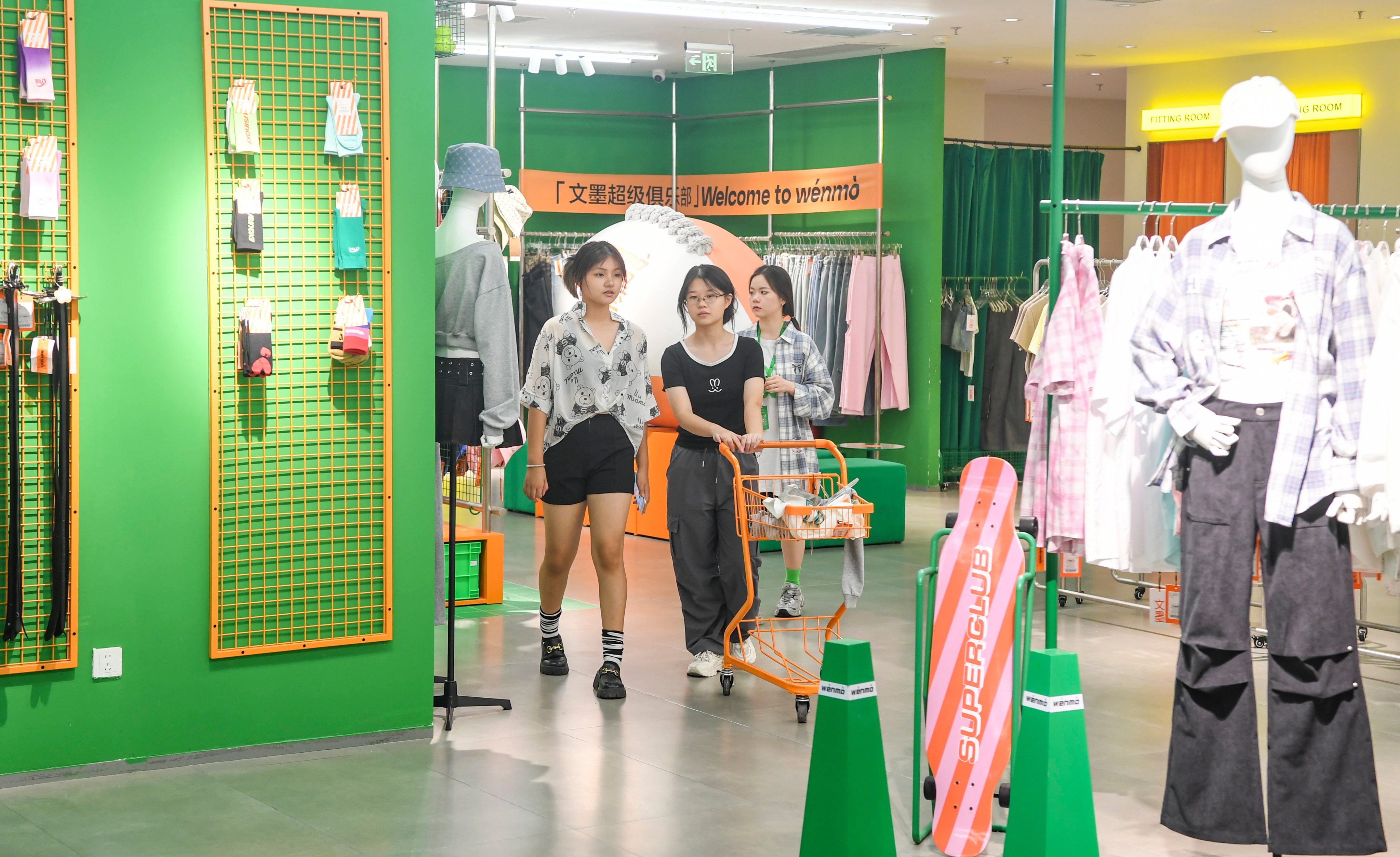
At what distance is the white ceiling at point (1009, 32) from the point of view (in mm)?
9586

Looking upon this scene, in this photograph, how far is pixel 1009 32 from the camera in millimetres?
10562

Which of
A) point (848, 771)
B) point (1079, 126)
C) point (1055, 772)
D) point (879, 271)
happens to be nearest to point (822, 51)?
point (879, 271)

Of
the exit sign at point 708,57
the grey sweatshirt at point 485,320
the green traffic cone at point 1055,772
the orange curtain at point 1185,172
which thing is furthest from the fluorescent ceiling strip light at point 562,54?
the green traffic cone at point 1055,772

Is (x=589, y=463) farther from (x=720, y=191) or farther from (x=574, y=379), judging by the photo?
(x=720, y=191)

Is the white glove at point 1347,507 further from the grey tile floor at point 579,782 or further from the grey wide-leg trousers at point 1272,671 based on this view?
the grey tile floor at point 579,782

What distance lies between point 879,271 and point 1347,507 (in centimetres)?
809

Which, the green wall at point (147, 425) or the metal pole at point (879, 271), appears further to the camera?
the metal pole at point (879, 271)

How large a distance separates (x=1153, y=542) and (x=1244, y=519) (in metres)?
0.59

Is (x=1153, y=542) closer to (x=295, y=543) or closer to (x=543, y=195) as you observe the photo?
(x=295, y=543)

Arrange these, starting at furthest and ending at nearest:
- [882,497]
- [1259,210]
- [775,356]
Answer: [882,497] → [775,356] → [1259,210]

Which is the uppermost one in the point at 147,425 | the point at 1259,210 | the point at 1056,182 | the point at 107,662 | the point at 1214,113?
the point at 1214,113

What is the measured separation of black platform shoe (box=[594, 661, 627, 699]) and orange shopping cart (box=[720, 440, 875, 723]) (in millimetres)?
360

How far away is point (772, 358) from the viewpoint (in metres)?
6.36

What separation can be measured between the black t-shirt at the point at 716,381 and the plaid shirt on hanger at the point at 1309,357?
2.22m
